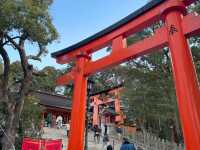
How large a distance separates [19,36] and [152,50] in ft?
20.1

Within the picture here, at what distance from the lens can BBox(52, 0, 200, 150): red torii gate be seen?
364 centimetres

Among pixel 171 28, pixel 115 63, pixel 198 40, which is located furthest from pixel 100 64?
pixel 198 40

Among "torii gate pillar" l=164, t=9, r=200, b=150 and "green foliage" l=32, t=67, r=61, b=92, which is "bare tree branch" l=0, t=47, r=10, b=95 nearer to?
"green foliage" l=32, t=67, r=61, b=92

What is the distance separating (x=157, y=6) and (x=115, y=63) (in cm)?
135

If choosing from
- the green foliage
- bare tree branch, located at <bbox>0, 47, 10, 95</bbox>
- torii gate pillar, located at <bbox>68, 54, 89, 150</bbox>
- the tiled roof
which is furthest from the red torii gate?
the tiled roof

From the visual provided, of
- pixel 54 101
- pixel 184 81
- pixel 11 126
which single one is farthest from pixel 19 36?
pixel 54 101

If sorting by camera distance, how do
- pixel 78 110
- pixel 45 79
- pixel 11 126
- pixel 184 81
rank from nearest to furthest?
pixel 184 81
pixel 78 110
pixel 11 126
pixel 45 79

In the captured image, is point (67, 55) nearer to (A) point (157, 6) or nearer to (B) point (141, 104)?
(A) point (157, 6)

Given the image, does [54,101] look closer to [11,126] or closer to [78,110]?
[11,126]

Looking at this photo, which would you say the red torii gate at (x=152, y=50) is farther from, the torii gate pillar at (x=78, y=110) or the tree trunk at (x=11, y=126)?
the tree trunk at (x=11, y=126)

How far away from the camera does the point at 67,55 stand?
659 centimetres

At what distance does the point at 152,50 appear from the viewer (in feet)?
15.4

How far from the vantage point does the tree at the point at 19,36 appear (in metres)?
8.69

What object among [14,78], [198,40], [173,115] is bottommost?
[173,115]
